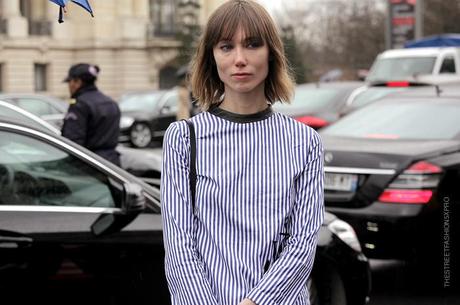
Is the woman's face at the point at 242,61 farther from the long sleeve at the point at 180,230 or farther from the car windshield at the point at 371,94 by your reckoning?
the car windshield at the point at 371,94

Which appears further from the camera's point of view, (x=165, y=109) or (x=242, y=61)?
(x=165, y=109)

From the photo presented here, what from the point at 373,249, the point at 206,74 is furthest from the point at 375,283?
the point at 206,74

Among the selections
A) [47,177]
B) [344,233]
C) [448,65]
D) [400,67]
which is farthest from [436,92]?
[448,65]

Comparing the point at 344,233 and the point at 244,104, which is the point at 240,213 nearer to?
the point at 244,104

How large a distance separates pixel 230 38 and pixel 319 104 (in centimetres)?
1128

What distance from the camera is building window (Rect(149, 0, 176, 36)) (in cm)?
5847

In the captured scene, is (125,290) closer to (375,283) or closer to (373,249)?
(373,249)

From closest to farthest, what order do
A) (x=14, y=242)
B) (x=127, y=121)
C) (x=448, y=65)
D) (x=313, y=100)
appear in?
(x=14, y=242)
(x=313, y=100)
(x=448, y=65)
(x=127, y=121)

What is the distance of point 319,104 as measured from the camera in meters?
13.9

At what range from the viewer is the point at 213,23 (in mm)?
2711

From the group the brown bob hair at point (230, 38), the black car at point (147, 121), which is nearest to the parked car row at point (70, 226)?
the brown bob hair at point (230, 38)

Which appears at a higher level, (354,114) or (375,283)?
(354,114)

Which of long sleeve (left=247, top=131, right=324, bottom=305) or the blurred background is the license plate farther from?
the blurred background

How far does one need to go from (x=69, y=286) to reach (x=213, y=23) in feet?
6.30
